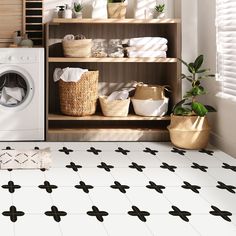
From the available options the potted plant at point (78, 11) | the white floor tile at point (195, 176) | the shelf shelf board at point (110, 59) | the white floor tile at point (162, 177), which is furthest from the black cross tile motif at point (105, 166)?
the potted plant at point (78, 11)

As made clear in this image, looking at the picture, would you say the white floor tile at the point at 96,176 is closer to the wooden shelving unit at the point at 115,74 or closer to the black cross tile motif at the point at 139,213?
the black cross tile motif at the point at 139,213

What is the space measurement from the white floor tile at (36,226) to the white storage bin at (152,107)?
2303 mm

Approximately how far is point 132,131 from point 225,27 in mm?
1302

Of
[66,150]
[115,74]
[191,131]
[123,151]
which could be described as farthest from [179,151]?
[115,74]

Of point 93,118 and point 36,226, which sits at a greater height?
point 93,118

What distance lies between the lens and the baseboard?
417 cm

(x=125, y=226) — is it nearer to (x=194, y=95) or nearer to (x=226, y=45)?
(x=194, y=95)

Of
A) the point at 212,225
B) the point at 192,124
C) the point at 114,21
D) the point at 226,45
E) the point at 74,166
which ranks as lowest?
the point at 212,225

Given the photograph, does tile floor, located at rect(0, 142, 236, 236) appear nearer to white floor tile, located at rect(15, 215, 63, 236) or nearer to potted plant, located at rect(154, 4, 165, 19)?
white floor tile, located at rect(15, 215, 63, 236)

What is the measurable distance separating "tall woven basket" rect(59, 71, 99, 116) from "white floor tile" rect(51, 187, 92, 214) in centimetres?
163

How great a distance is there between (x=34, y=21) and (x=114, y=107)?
123 centimetres

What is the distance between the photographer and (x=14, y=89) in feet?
15.1

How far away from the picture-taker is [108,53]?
491cm

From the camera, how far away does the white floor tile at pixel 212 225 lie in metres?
2.48
